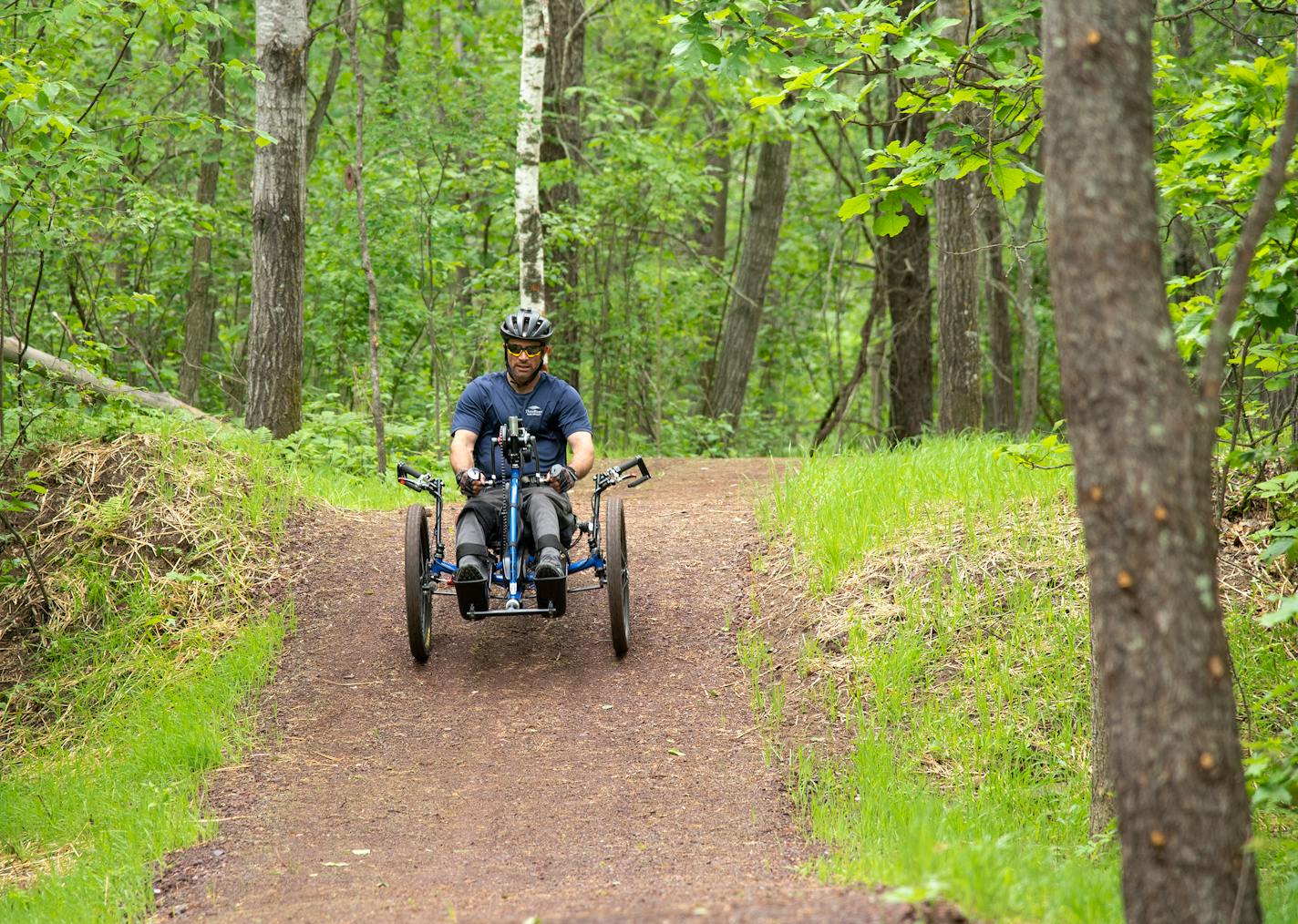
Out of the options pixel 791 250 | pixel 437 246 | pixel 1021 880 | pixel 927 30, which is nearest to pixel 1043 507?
pixel 927 30

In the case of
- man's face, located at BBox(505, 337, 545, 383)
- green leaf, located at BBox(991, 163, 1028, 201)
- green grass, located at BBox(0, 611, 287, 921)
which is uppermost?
green leaf, located at BBox(991, 163, 1028, 201)

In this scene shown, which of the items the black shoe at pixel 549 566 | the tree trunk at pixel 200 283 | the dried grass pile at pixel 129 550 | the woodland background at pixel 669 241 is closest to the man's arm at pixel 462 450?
the black shoe at pixel 549 566

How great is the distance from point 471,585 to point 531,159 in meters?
6.75

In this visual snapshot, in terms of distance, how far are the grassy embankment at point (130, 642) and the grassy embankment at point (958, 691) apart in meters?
2.84

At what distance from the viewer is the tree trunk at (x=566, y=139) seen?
49.2 feet

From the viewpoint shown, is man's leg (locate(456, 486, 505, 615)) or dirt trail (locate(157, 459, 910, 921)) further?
man's leg (locate(456, 486, 505, 615))

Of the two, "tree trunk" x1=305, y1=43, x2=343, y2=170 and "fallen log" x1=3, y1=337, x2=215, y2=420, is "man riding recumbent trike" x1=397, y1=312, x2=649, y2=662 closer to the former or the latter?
"fallen log" x1=3, y1=337, x2=215, y2=420

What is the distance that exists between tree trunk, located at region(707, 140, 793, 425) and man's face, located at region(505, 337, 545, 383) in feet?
31.0

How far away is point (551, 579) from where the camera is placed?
20.6 ft

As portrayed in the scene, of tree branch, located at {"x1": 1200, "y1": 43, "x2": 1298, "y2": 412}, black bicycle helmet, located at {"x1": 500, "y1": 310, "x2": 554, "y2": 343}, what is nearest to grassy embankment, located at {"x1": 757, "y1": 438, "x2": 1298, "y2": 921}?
tree branch, located at {"x1": 1200, "y1": 43, "x2": 1298, "y2": 412}

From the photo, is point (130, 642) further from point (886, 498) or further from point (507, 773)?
point (886, 498)

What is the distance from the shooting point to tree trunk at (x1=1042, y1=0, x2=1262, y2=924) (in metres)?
2.79

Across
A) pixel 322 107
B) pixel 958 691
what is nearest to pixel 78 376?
pixel 958 691

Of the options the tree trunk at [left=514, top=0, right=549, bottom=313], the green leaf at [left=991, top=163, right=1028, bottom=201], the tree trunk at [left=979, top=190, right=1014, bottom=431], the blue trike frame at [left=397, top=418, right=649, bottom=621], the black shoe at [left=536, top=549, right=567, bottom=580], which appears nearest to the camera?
the green leaf at [left=991, top=163, right=1028, bottom=201]
